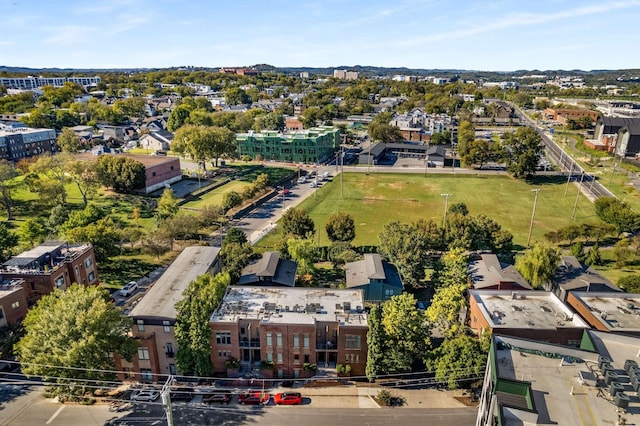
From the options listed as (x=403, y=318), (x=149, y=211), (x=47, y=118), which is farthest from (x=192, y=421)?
(x=47, y=118)

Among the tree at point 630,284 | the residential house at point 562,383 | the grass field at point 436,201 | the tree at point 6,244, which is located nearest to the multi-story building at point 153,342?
the residential house at point 562,383

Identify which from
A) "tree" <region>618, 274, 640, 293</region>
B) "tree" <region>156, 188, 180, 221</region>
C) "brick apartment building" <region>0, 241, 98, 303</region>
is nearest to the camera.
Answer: "brick apartment building" <region>0, 241, 98, 303</region>

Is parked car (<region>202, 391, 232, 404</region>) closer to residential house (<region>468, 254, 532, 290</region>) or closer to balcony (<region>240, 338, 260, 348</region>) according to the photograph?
balcony (<region>240, 338, 260, 348</region>)

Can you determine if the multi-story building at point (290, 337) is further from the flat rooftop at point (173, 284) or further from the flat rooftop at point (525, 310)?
the flat rooftop at point (525, 310)

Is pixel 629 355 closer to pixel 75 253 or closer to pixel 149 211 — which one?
pixel 75 253

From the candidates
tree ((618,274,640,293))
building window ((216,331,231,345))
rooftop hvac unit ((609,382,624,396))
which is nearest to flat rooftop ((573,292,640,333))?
tree ((618,274,640,293))
